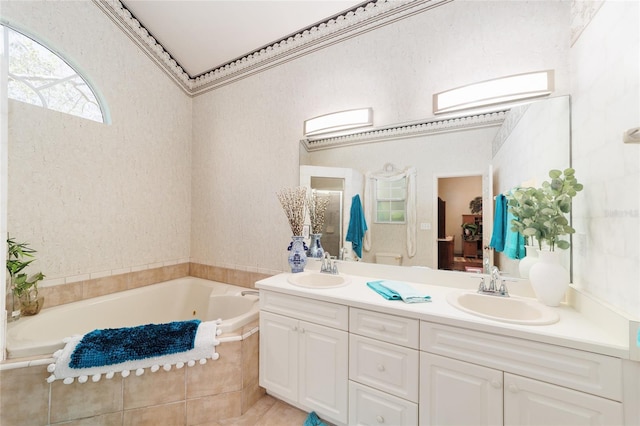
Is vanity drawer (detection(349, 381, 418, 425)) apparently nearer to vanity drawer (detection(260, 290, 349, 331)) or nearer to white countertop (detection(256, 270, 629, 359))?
vanity drawer (detection(260, 290, 349, 331))

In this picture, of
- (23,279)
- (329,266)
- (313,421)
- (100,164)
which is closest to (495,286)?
(329,266)

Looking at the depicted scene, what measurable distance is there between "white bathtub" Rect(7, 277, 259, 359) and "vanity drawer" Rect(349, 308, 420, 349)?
0.83 m

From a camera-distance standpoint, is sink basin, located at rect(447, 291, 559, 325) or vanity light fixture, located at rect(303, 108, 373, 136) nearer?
sink basin, located at rect(447, 291, 559, 325)

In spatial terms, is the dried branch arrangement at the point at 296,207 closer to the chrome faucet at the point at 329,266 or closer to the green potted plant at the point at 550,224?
the chrome faucet at the point at 329,266

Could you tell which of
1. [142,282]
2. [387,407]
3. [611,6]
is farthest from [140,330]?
[611,6]

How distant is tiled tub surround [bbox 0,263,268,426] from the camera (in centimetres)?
136

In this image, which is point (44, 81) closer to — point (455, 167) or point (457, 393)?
point (455, 167)

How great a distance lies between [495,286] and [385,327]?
0.70 m

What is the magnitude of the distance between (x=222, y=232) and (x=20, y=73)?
6.21 feet

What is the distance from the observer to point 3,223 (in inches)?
51.1

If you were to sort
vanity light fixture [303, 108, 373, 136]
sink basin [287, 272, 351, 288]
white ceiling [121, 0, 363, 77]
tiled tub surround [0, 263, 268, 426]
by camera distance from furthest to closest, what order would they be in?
1. white ceiling [121, 0, 363, 77]
2. vanity light fixture [303, 108, 373, 136]
3. sink basin [287, 272, 351, 288]
4. tiled tub surround [0, 263, 268, 426]

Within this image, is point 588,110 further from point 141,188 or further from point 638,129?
point 141,188

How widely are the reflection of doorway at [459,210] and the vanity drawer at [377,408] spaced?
0.84 m

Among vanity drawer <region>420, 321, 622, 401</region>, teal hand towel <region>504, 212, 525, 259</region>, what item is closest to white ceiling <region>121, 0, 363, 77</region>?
teal hand towel <region>504, 212, 525, 259</region>
